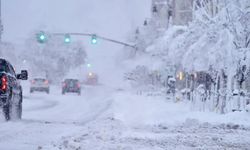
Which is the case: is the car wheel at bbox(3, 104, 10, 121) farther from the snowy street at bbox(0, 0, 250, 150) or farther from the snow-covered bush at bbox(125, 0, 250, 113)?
the snow-covered bush at bbox(125, 0, 250, 113)

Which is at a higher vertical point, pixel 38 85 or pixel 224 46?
pixel 224 46

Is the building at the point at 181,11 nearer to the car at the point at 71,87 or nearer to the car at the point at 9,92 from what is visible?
the car at the point at 71,87

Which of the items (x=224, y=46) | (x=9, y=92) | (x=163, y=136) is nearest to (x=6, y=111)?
(x=9, y=92)

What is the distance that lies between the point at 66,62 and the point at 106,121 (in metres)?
85.6

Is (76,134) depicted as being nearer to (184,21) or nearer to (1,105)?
(1,105)

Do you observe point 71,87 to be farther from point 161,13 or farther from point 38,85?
point 161,13

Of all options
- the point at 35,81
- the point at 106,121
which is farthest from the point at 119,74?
the point at 106,121

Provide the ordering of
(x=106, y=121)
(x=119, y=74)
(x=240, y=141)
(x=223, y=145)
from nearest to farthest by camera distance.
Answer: (x=223, y=145) < (x=240, y=141) < (x=106, y=121) < (x=119, y=74)

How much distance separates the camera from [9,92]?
17.2m

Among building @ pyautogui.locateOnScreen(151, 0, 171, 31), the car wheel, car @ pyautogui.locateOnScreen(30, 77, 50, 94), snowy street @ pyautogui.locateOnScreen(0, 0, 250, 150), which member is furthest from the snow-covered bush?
building @ pyautogui.locateOnScreen(151, 0, 171, 31)

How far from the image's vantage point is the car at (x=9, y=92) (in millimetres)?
16734

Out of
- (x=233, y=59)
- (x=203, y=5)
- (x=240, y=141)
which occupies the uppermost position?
(x=203, y=5)

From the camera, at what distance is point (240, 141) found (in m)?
15.2

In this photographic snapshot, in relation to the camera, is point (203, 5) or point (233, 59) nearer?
point (233, 59)
